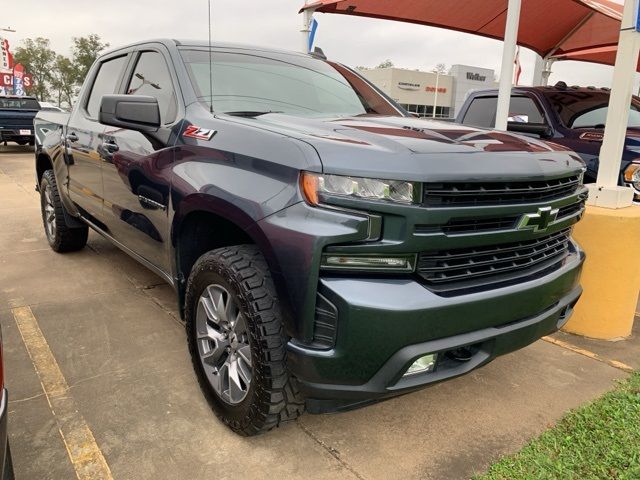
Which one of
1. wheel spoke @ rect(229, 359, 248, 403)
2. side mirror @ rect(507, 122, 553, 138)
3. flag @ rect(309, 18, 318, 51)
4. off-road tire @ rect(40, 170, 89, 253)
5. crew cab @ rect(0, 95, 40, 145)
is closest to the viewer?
wheel spoke @ rect(229, 359, 248, 403)

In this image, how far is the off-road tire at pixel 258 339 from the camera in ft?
6.73

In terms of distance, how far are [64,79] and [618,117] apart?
55749mm

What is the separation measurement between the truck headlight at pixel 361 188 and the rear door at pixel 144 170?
1.13 meters

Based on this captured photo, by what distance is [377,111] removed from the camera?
11.2ft

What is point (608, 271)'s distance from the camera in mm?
3646

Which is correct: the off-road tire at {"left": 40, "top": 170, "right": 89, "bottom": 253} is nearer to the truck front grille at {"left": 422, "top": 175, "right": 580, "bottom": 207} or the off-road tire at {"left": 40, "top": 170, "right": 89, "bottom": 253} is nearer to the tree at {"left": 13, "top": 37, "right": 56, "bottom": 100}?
the truck front grille at {"left": 422, "top": 175, "right": 580, "bottom": 207}

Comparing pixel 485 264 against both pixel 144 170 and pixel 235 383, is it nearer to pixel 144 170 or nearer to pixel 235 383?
pixel 235 383

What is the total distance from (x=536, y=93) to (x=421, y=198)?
5009 millimetres

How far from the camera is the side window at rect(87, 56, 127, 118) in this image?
3.92m

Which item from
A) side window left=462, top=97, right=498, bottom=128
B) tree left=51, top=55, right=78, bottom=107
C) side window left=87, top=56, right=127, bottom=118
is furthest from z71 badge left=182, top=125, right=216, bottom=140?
tree left=51, top=55, right=78, bottom=107

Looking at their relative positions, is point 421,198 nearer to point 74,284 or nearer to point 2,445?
point 2,445

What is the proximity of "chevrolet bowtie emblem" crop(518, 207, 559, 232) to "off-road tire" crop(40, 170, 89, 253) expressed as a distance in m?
4.28

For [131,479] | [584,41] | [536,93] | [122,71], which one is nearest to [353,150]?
[131,479]

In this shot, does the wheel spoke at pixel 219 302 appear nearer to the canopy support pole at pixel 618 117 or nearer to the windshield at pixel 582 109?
the canopy support pole at pixel 618 117
